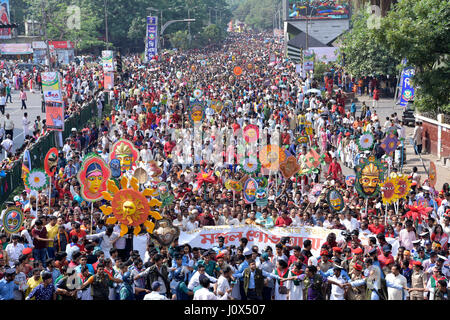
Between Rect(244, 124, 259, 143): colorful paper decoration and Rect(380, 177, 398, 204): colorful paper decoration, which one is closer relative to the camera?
Rect(380, 177, 398, 204): colorful paper decoration

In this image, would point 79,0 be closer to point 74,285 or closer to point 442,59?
point 442,59

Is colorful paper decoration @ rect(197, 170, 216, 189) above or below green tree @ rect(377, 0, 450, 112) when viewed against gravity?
below

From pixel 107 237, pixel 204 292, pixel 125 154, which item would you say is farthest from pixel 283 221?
pixel 125 154

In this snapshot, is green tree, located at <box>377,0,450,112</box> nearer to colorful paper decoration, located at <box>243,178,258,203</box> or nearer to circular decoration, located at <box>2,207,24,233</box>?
colorful paper decoration, located at <box>243,178,258,203</box>

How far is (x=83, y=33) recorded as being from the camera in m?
67.2

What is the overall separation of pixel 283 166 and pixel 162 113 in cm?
1224

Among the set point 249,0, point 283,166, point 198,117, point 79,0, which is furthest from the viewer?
point 249,0

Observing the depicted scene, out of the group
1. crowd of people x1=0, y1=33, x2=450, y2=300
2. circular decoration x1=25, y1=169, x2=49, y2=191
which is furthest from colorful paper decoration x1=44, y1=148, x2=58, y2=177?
circular decoration x1=25, y1=169, x2=49, y2=191

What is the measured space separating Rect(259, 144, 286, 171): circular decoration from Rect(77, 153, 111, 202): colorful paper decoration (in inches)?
161

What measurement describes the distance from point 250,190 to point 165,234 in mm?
3687

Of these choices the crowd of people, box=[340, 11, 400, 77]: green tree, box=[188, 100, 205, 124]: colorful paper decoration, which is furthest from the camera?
box=[340, 11, 400, 77]: green tree

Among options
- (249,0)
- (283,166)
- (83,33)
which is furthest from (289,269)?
(249,0)

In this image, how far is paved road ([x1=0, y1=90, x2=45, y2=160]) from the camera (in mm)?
26953

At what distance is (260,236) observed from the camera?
38.2 feet
